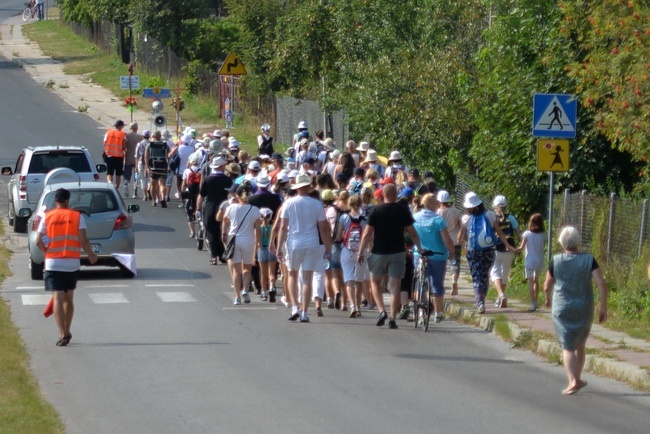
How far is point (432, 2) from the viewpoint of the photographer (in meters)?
30.2

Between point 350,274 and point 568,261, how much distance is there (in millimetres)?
5307

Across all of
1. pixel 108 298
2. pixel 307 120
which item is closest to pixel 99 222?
pixel 108 298

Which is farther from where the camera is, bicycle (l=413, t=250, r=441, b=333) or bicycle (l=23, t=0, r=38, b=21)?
bicycle (l=23, t=0, r=38, b=21)

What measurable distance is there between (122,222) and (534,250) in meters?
7.35

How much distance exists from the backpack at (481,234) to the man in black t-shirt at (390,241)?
123cm

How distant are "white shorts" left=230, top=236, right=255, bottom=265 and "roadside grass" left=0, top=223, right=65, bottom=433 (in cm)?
345

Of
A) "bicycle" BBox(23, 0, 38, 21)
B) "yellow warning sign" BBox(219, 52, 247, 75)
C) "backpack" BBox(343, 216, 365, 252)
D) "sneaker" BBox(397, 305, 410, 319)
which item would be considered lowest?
"sneaker" BBox(397, 305, 410, 319)

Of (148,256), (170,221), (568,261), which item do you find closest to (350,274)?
(568,261)

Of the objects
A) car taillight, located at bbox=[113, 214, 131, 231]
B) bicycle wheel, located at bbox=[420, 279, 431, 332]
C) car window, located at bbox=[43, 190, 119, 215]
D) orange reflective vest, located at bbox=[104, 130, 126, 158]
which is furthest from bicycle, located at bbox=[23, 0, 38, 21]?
bicycle wheel, located at bbox=[420, 279, 431, 332]

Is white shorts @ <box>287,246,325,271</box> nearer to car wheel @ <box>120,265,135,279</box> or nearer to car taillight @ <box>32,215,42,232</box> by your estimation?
car wheel @ <box>120,265,135,279</box>

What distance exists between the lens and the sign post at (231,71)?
37594 millimetres

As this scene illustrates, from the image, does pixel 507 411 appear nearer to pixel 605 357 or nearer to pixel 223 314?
pixel 605 357

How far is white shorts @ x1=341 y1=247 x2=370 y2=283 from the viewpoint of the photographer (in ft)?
55.2

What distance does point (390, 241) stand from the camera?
1591cm
